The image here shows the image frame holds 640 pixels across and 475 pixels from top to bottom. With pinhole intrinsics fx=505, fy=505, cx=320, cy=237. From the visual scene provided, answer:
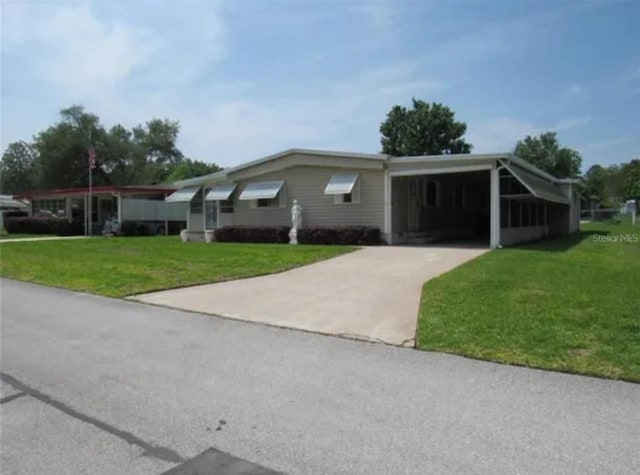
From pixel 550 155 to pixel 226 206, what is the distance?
58737 mm

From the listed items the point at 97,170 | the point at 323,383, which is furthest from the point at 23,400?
the point at 97,170

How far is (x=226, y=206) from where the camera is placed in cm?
2169

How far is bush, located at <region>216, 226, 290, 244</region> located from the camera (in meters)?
19.0

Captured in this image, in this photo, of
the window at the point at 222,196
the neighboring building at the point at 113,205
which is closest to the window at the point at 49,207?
the neighboring building at the point at 113,205

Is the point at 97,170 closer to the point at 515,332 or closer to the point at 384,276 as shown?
the point at 384,276

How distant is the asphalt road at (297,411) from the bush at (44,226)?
2585 centimetres

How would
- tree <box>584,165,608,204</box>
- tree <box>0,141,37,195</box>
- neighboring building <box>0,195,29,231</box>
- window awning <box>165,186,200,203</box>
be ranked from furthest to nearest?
tree <box>584,165,608,204</box> → tree <box>0,141,37,195</box> → neighboring building <box>0,195,29,231</box> → window awning <box>165,186,200,203</box>

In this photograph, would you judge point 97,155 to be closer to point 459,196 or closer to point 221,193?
point 221,193

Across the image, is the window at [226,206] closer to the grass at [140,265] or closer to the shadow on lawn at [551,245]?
the grass at [140,265]

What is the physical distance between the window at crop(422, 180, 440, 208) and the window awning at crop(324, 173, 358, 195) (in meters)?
3.52

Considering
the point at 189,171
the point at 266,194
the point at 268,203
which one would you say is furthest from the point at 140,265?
the point at 189,171

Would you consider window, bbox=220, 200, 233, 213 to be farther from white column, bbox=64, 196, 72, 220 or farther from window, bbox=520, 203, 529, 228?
white column, bbox=64, 196, 72, 220

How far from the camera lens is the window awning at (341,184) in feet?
57.5

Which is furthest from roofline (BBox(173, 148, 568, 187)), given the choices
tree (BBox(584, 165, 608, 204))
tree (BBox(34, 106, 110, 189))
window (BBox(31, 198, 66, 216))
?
tree (BBox(584, 165, 608, 204))
